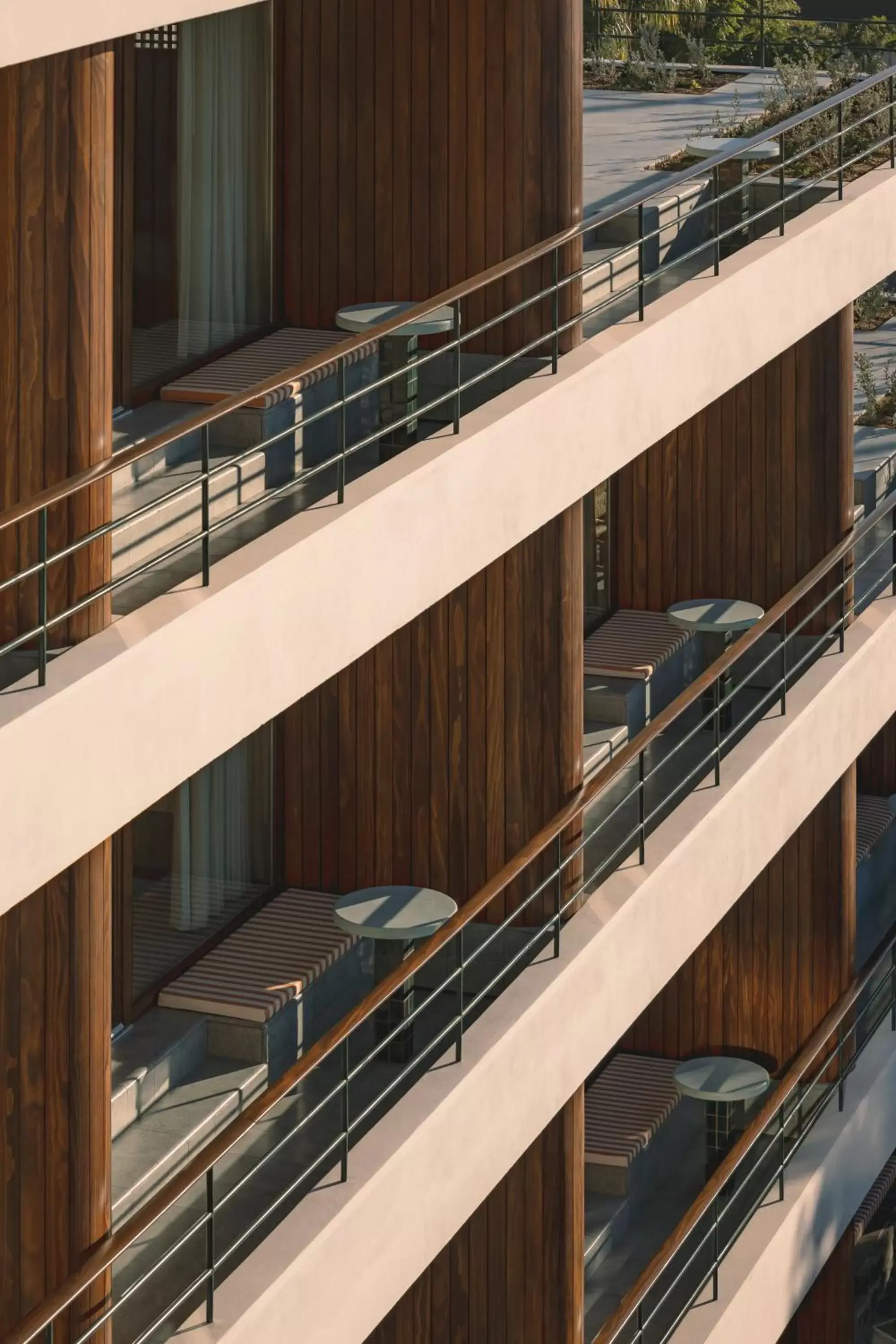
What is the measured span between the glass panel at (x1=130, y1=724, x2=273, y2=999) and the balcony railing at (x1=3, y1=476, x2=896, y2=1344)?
87 cm

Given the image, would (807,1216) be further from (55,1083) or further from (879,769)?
(55,1083)

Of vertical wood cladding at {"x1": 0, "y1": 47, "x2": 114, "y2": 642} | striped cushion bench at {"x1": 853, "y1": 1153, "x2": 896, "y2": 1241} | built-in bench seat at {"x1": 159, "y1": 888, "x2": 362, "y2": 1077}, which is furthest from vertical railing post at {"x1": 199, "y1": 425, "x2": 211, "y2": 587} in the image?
striped cushion bench at {"x1": 853, "y1": 1153, "x2": 896, "y2": 1241}

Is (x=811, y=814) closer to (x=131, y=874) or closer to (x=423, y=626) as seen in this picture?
(x=423, y=626)

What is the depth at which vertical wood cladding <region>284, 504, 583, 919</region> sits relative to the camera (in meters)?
9.55

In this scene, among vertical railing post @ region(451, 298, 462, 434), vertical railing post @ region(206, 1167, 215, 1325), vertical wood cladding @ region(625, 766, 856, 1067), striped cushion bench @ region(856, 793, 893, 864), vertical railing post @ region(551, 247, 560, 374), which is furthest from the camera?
striped cushion bench @ region(856, 793, 893, 864)

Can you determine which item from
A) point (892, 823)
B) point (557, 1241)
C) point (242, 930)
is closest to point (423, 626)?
point (242, 930)

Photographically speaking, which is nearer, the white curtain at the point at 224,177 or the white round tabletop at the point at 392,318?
the white round tabletop at the point at 392,318

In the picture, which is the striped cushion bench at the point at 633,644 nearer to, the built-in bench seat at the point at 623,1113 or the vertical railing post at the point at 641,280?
the built-in bench seat at the point at 623,1113

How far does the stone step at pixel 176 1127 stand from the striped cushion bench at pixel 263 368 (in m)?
2.35

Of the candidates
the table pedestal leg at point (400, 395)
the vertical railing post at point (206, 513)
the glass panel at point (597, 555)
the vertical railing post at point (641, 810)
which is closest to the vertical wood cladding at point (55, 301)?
the vertical railing post at point (206, 513)

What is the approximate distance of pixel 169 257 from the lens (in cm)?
920

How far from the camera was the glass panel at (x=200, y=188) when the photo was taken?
9.04 m

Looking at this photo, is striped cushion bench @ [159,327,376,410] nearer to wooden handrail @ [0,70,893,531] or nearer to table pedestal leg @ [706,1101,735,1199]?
wooden handrail @ [0,70,893,531]

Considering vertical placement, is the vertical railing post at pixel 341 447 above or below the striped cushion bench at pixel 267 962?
above
